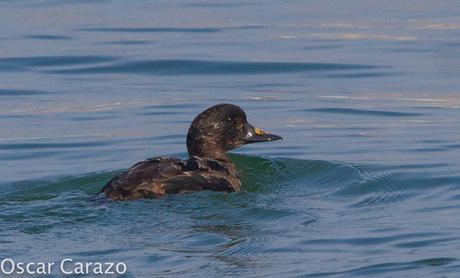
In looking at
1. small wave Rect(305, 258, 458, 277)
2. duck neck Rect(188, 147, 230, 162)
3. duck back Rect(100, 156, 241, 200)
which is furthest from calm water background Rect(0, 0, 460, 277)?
duck neck Rect(188, 147, 230, 162)

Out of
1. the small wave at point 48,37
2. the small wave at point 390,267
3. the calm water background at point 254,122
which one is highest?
the small wave at point 48,37

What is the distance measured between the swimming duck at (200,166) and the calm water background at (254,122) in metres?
0.14

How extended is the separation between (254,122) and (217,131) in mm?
2931

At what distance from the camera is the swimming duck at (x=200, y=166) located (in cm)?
1069

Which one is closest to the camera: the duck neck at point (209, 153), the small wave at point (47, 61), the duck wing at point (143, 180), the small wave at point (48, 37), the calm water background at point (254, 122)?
the calm water background at point (254, 122)

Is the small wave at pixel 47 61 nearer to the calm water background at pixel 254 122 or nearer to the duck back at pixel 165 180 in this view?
the calm water background at pixel 254 122

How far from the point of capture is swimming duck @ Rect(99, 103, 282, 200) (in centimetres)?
1069

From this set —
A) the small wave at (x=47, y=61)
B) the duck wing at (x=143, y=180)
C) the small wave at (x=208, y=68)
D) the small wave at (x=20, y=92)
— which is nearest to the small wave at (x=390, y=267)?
the duck wing at (x=143, y=180)

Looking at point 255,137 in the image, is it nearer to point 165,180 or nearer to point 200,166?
point 200,166

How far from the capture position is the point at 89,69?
18.1 m

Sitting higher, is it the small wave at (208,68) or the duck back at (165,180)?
the small wave at (208,68)

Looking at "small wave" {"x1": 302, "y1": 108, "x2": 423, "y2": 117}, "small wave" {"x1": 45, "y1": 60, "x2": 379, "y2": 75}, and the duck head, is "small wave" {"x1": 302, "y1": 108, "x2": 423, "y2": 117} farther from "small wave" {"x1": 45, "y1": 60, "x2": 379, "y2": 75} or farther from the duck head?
the duck head

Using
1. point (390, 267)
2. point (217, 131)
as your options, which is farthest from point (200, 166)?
point (390, 267)

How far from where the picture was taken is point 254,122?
49.1ft
